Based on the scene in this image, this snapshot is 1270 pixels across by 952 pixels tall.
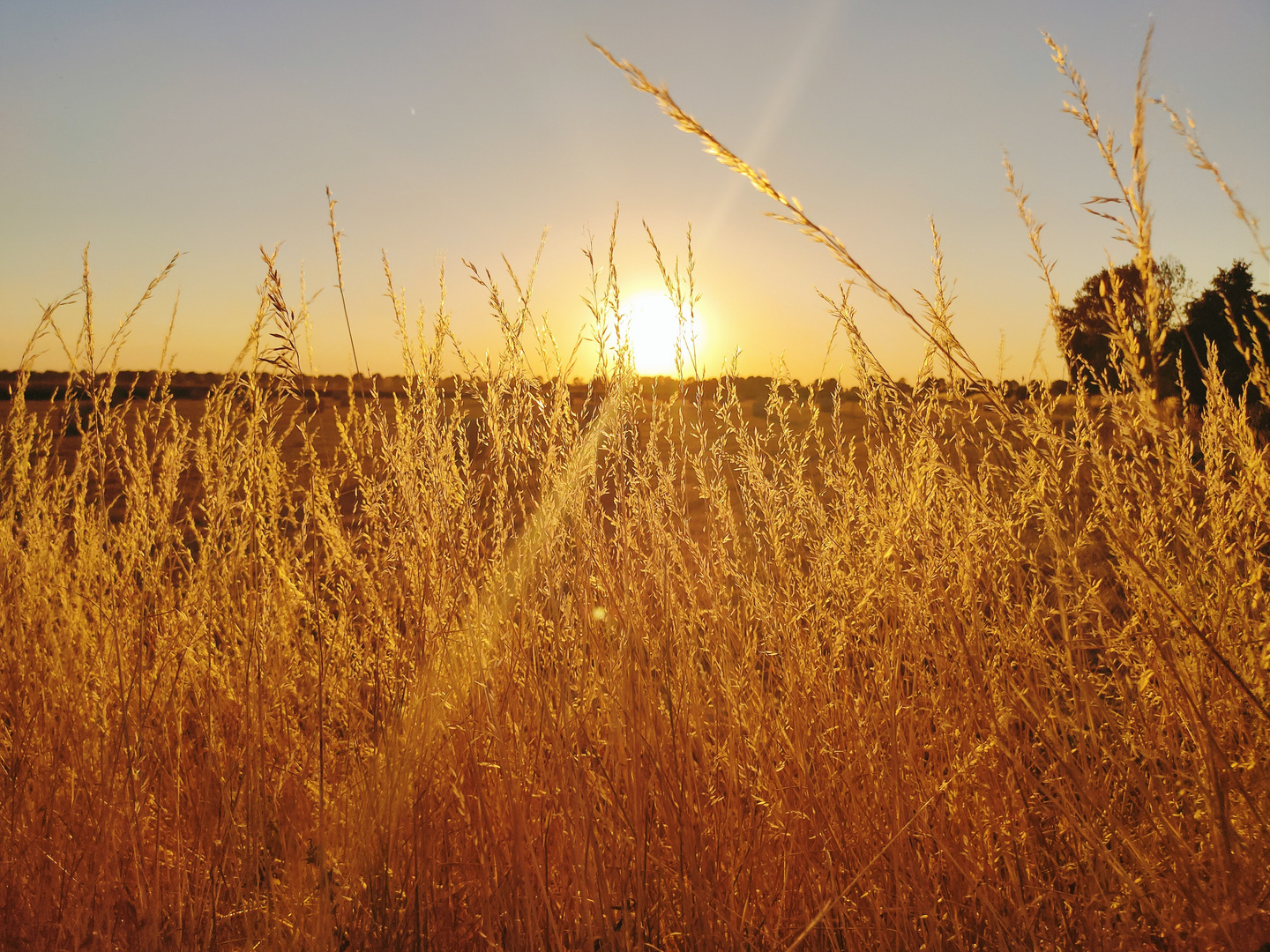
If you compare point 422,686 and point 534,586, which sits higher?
point 534,586

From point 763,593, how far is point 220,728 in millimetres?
1379

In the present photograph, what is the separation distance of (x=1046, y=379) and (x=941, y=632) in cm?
86

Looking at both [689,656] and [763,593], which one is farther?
[763,593]

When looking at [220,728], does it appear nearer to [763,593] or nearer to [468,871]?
[468,871]

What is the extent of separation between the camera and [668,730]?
1.51m

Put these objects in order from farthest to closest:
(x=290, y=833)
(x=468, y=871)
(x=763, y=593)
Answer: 1. (x=763, y=593)
2. (x=290, y=833)
3. (x=468, y=871)

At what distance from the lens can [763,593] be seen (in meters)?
1.68

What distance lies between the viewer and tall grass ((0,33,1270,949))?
121 centimetres

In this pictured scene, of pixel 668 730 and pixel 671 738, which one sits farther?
pixel 668 730

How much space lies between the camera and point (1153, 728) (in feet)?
4.42

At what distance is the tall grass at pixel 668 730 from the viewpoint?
1.21 m

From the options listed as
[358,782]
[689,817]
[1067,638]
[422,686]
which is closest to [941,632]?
[1067,638]

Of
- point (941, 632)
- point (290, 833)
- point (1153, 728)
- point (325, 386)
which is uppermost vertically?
point (325, 386)

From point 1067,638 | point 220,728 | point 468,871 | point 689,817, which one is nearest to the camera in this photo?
point 1067,638
